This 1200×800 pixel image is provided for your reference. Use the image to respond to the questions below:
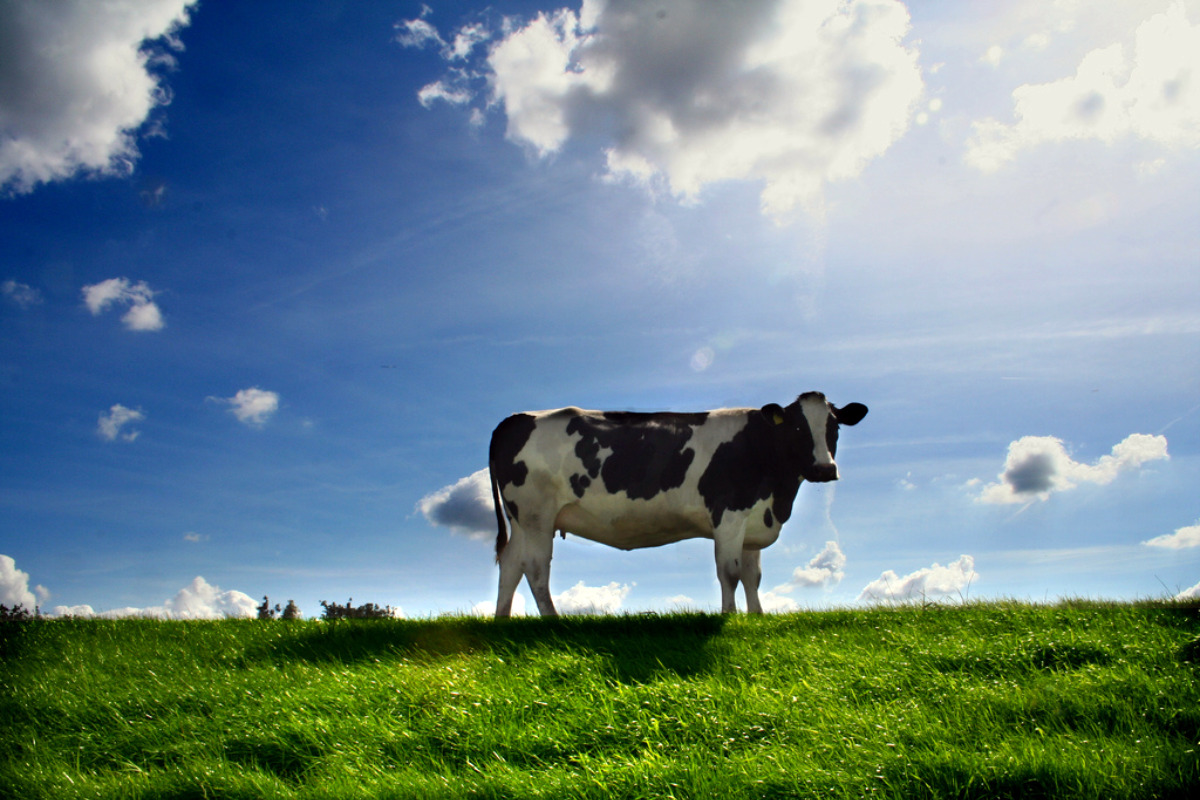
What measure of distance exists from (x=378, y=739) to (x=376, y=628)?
14.3ft

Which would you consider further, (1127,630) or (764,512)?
(764,512)

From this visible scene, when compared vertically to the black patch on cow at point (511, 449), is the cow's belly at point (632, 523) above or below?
below

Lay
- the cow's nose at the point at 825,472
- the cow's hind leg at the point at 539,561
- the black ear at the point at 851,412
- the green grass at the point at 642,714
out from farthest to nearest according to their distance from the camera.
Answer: the black ear at the point at 851,412 → the cow's nose at the point at 825,472 → the cow's hind leg at the point at 539,561 → the green grass at the point at 642,714

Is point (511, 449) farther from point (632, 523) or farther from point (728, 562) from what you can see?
point (728, 562)

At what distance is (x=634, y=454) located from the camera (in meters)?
12.5

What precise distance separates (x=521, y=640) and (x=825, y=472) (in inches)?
237

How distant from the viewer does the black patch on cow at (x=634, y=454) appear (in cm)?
1239

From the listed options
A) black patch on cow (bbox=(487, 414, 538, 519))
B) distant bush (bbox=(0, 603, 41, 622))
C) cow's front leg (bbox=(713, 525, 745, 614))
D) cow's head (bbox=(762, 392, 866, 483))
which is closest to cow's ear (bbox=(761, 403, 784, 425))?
cow's head (bbox=(762, 392, 866, 483))

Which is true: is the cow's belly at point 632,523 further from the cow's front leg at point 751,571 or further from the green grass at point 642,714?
the green grass at point 642,714

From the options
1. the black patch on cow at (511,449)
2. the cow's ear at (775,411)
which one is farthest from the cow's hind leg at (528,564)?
the cow's ear at (775,411)

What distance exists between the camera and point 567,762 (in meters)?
5.40

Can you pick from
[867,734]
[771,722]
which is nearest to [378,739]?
[771,722]

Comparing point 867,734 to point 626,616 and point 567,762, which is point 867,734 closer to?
point 567,762

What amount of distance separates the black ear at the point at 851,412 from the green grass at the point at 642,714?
4.85 metres
